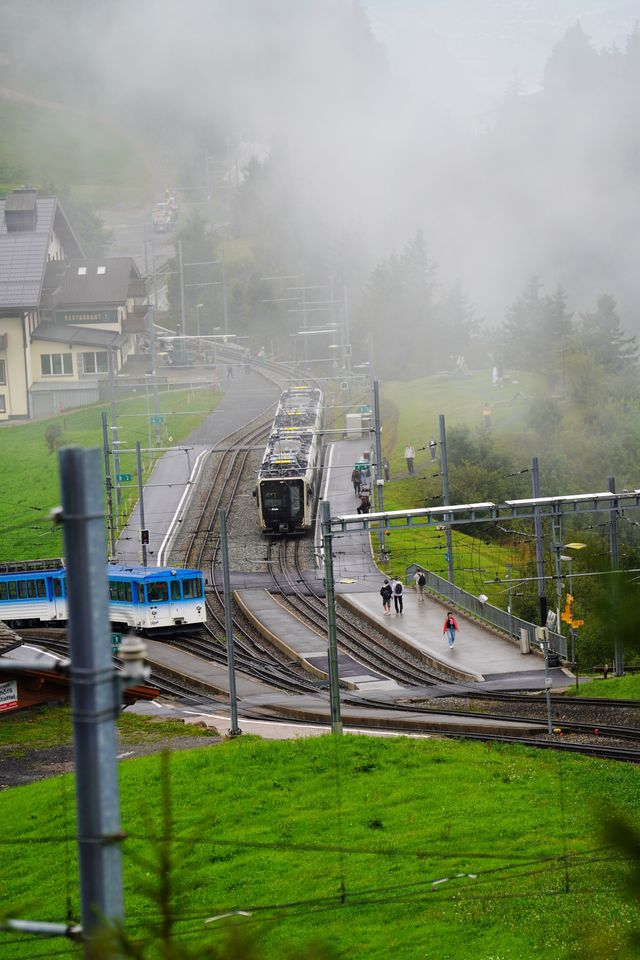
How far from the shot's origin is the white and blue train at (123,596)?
40.5 meters

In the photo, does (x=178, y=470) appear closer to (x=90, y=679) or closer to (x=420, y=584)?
(x=420, y=584)

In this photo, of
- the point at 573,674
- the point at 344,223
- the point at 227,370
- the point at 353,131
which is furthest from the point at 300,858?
the point at 353,131

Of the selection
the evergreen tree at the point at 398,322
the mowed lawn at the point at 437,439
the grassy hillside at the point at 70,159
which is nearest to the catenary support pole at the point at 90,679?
the mowed lawn at the point at 437,439

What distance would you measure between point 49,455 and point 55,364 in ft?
51.7

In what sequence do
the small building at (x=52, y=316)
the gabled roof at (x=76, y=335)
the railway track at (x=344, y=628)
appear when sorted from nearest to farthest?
1. the railway track at (x=344, y=628)
2. the small building at (x=52, y=316)
3. the gabled roof at (x=76, y=335)

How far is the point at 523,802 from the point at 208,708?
14323mm

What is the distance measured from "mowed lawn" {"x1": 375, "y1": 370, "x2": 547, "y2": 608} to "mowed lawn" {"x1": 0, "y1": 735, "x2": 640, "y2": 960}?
1932cm

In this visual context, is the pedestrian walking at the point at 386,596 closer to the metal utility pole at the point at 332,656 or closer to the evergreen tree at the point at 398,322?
the metal utility pole at the point at 332,656

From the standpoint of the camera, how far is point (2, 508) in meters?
58.8

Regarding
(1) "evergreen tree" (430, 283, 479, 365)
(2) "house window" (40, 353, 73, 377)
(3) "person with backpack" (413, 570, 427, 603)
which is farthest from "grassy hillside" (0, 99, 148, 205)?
(3) "person with backpack" (413, 570, 427, 603)

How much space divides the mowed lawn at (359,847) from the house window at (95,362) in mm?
59483

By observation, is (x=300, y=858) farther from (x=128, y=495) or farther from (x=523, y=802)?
(x=128, y=495)

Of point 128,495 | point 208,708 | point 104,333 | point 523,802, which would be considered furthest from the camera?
point 104,333

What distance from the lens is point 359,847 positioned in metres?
17.2
